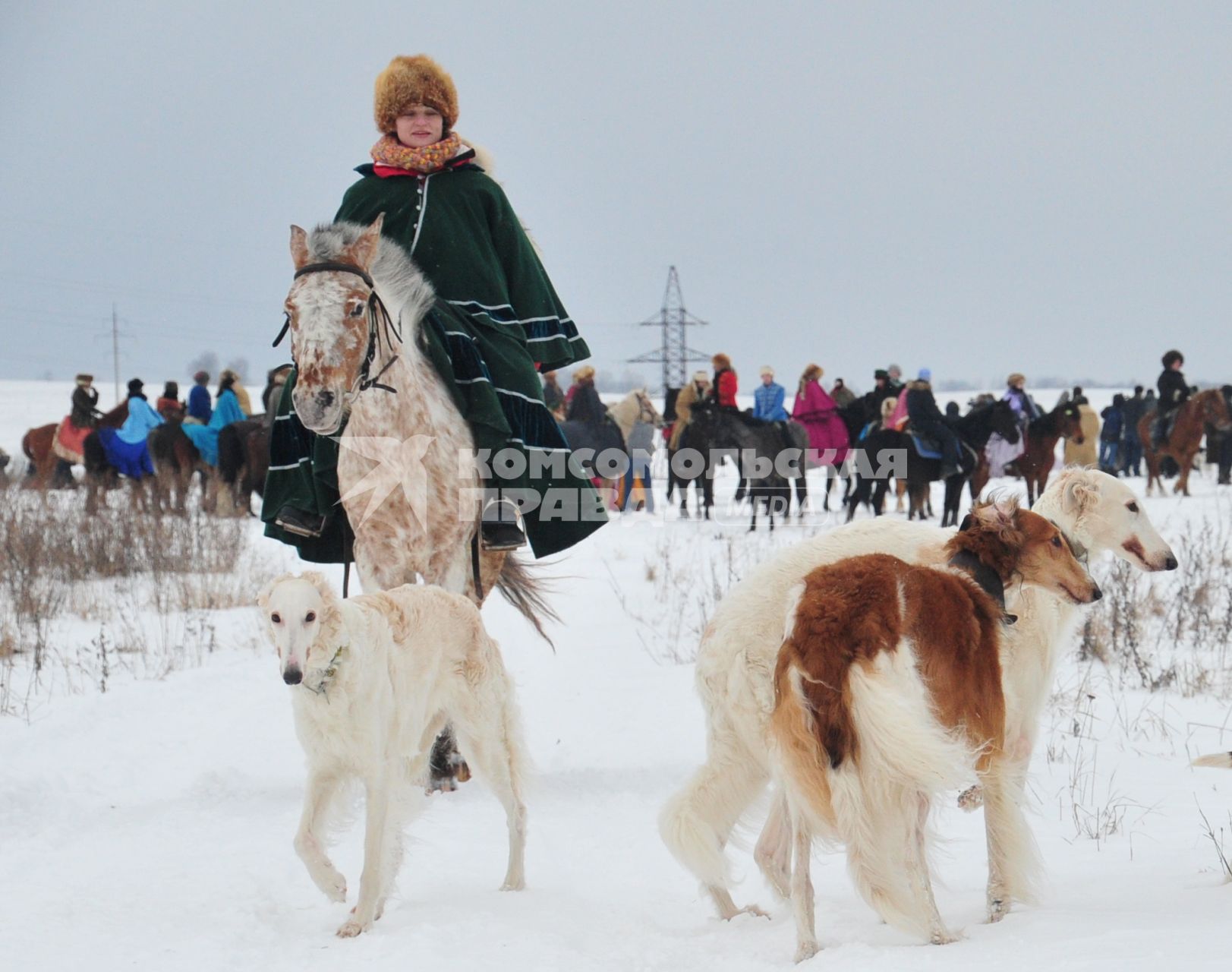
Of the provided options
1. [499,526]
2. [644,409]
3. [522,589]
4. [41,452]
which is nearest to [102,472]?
[41,452]

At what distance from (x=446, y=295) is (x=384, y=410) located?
981mm

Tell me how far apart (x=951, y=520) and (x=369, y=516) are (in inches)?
566

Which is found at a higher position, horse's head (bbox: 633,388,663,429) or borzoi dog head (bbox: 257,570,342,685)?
horse's head (bbox: 633,388,663,429)

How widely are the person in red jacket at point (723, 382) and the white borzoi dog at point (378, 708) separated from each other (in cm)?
1599

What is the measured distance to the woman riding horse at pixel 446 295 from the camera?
19.2 feet

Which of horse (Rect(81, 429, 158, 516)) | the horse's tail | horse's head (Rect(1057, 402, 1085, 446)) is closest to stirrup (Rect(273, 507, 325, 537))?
the horse's tail

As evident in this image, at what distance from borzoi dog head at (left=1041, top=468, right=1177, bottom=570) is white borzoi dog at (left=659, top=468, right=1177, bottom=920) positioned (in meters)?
0.70

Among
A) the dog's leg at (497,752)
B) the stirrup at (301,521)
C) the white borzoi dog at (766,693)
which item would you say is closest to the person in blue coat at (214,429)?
the stirrup at (301,521)

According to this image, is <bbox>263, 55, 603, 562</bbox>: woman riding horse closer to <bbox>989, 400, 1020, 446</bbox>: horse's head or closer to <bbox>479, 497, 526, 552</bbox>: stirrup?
<bbox>479, 497, 526, 552</bbox>: stirrup

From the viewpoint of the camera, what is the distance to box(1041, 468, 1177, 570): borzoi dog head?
5.12m

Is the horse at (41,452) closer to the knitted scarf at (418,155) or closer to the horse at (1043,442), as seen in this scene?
the horse at (1043,442)

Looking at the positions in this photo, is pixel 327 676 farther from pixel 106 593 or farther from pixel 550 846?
pixel 106 593

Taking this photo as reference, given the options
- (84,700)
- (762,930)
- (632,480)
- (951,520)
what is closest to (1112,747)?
(762,930)

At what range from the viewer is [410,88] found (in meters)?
5.97
